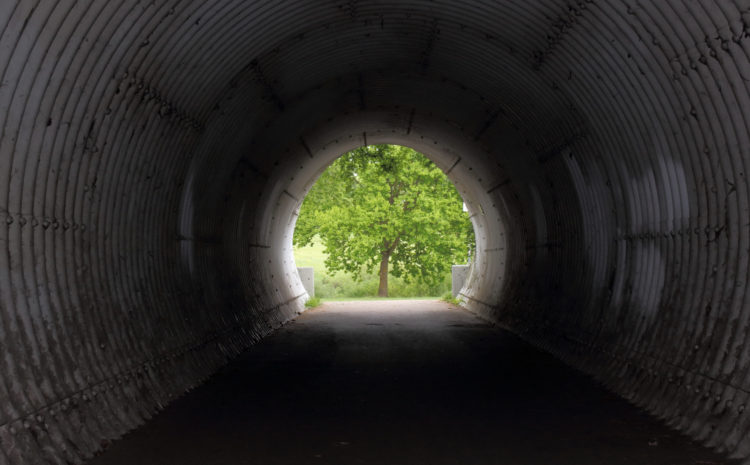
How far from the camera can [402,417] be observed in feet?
23.7

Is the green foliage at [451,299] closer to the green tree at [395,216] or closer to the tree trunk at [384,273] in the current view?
the green tree at [395,216]

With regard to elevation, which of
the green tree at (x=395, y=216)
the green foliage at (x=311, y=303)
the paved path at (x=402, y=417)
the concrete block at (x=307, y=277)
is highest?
the green tree at (x=395, y=216)

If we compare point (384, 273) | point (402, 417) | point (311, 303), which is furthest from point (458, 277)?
point (402, 417)

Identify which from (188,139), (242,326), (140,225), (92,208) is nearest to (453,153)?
(242,326)

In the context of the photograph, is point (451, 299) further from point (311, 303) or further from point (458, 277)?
point (311, 303)

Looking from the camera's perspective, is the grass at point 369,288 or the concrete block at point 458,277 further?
the grass at point 369,288

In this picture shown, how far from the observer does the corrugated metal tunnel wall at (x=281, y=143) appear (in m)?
5.75

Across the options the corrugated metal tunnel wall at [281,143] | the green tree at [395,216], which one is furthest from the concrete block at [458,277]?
the corrugated metal tunnel wall at [281,143]

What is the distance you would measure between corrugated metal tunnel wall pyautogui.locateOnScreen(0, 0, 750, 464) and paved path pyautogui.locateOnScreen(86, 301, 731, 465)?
1.26 feet

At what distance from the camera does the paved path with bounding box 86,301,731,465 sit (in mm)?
5898

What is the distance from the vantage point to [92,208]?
6949mm

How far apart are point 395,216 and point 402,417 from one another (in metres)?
27.1

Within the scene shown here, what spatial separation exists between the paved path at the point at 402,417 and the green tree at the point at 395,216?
72.3 ft

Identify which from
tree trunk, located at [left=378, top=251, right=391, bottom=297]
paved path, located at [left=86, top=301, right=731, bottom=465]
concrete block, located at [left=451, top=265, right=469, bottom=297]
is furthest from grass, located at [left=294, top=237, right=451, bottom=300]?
paved path, located at [left=86, top=301, right=731, bottom=465]
